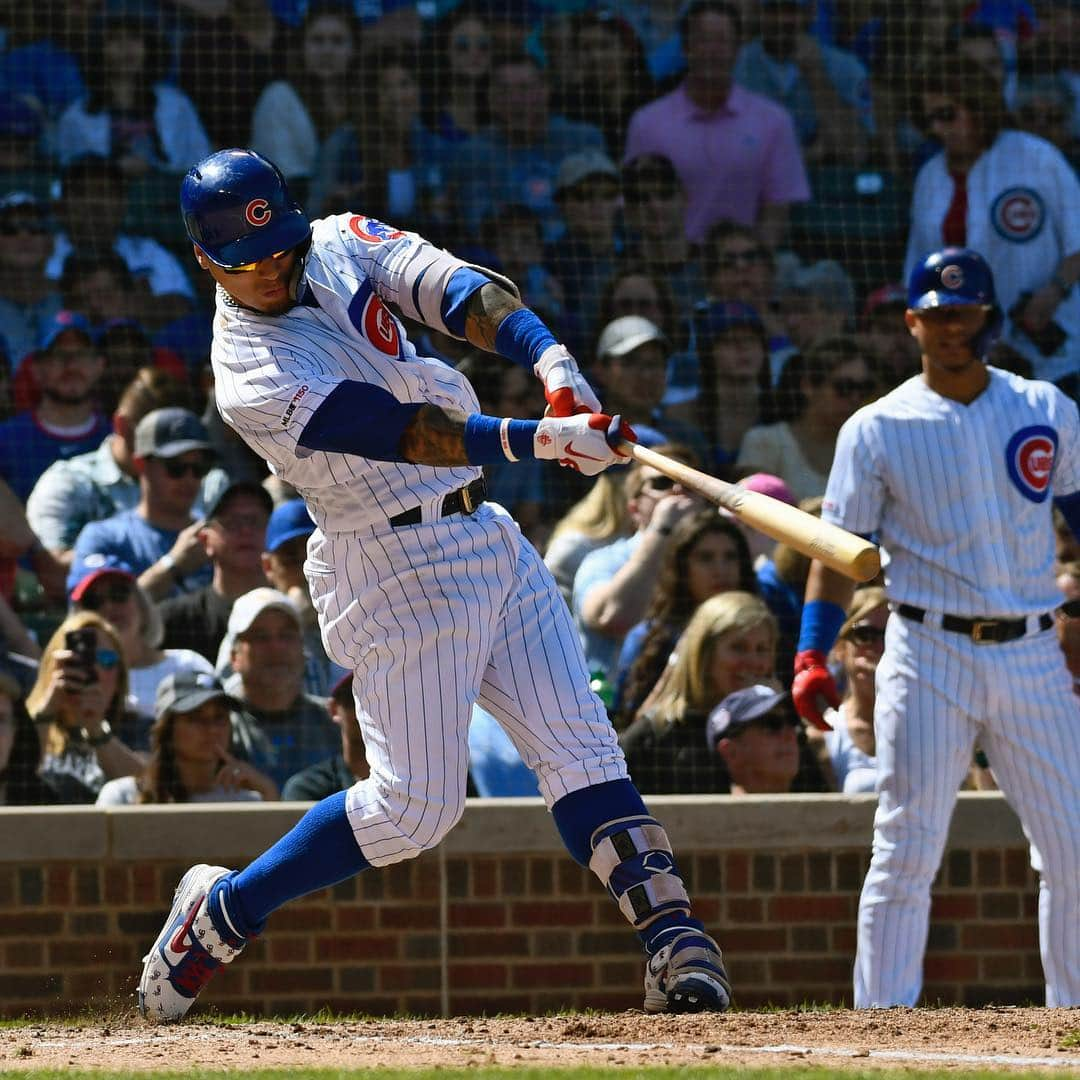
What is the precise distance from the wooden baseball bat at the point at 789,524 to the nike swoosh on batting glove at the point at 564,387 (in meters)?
0.13

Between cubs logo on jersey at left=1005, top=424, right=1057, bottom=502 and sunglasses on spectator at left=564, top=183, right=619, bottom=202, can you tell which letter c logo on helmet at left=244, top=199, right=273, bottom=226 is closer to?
cubs logo on jersey at left=1005, top=424, right=1057, bottom=502

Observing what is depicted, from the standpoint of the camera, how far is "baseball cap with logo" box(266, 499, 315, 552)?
6609 millimetres

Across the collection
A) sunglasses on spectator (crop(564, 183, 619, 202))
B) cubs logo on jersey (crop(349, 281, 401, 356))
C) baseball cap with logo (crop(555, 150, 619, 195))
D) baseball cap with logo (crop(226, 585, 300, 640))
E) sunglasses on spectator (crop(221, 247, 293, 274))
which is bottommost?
baseball cap with logo (crop(226, 585, 300, 640))

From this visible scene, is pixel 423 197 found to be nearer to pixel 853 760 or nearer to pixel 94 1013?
pixel 853 760

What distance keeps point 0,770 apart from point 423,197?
352 centimetres

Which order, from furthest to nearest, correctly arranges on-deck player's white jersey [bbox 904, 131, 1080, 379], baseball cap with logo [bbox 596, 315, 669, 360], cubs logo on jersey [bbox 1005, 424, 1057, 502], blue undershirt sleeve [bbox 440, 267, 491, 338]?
1. on-deck player's white jersey [bbox 904, 131, 1080, 379]
2. baseball cap with logo [bbox 596, 315, 669, 360]
3. cubs logo on jersey [bbox 1005, 424, 1057, 502]
4. blue undershirt sleeve [bbox 440, 267, 491, 338]

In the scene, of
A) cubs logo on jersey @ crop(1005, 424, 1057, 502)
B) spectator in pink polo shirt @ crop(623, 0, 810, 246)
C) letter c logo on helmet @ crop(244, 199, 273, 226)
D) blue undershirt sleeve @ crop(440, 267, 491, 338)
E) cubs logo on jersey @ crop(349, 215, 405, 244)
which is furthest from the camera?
spectator in pink polo shirt @ crop(623, 0, 810, 246)

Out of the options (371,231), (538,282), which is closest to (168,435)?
(538,282)

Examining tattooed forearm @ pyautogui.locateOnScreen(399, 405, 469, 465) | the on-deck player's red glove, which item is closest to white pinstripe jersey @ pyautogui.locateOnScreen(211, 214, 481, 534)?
tattooed forearm @ pyautogui.locateOnScreen(399, 405, 469, 465)

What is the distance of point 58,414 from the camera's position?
780 centimetres

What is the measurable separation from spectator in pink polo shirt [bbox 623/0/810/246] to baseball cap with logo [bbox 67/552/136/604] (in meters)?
2.97

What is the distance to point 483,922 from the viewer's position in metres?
5.66

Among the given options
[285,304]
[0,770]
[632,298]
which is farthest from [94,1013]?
[632,298]

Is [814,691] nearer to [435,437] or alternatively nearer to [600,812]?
[600,812]
